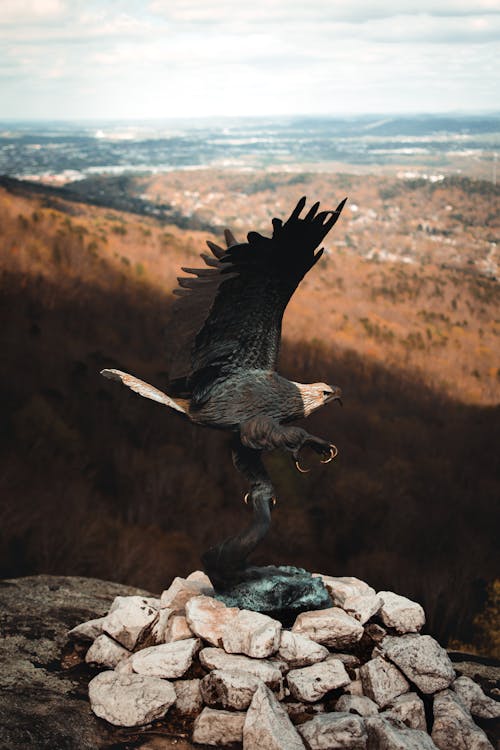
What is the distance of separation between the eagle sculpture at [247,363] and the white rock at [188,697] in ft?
4.34

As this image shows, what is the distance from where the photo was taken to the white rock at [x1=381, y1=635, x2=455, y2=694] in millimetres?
6965

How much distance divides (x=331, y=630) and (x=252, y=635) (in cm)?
91

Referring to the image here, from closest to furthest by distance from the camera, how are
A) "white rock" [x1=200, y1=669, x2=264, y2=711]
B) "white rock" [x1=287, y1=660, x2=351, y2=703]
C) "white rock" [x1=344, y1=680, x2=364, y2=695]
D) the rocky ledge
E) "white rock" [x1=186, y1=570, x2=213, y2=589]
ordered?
the rocky ledge
"white rock" [x1=200, y1=669, x2=264, y2=711]
"white rock" [x1=287, y1=660, x2=351, y2=703]
"white rock" [x1=344, y1=680, x2=364, y2=695]
"white rock" [x1=186, y1=570, x2=213, y2=589]

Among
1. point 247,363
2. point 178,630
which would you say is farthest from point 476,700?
point 247,363

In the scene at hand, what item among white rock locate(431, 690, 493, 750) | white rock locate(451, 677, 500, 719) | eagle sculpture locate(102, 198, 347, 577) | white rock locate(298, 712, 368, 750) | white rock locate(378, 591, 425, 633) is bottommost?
white rock locate(451, 677, 500, 719)

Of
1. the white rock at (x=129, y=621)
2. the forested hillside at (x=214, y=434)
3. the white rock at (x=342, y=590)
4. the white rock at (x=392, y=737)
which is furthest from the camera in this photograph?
the forested hillside at (x=214, y=434)

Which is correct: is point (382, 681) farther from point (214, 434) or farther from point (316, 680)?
point (214, 434)

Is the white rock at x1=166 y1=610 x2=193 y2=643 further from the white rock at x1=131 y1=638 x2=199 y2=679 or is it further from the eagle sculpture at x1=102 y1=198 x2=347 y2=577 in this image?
the eagle sculpture at x1=102 y1=198 x2=347 y2=577

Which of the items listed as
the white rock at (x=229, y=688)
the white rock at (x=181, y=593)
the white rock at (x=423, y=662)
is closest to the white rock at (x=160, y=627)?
the white rock at (x=181, y=593)

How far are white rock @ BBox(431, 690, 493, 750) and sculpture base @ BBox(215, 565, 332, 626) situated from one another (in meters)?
1.62

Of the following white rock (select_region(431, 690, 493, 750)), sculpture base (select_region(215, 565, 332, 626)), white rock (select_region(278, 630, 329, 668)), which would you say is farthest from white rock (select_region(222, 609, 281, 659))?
white rock (select_region(431, 690, 493, 750))

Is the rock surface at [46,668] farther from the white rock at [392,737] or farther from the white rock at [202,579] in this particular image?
the white rock at [392,737]

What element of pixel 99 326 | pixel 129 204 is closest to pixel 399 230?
pixel 99 326

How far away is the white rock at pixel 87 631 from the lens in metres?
8.07
